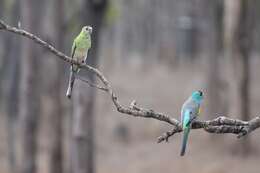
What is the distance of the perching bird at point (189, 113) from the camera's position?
5391 millimetres

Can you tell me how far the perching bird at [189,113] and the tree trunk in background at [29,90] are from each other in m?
14.4

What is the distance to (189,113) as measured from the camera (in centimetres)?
551

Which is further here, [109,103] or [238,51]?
[109,103]

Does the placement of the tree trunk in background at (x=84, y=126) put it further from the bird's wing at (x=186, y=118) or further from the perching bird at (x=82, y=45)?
the bird's wing at (x=186, y=118)

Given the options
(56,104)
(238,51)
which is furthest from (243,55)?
(56,104)

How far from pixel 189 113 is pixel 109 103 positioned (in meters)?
33.8

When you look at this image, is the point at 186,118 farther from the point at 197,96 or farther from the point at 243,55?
the point at 243,55

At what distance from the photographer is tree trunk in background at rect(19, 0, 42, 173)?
19.9 m

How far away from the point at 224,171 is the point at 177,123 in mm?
15875

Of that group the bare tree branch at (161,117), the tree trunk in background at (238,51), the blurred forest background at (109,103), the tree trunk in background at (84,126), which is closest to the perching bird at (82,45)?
the bare tree branch at (161,117)

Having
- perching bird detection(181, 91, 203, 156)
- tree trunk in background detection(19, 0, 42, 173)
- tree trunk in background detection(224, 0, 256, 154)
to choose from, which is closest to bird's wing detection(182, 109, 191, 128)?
perching bird detection(181, 91, 203, 156)

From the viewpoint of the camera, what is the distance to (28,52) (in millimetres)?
20109

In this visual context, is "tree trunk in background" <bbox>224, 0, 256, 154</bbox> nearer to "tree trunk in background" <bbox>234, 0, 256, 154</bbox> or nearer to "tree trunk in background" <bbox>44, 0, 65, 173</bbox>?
"tree trunk in background" <bbox>234, 0, 256, 154</bbox>

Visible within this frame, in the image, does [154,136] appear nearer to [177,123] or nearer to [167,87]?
[167,87]
